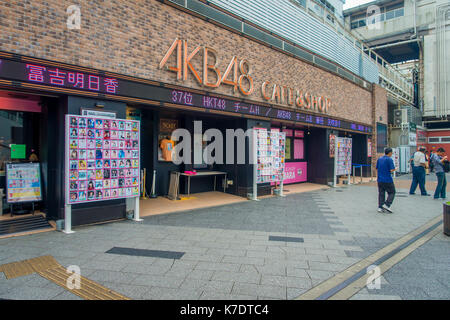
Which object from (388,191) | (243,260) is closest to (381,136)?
(388,191)

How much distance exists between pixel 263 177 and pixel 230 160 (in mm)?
1470

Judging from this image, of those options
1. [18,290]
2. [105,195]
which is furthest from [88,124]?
[18,290]

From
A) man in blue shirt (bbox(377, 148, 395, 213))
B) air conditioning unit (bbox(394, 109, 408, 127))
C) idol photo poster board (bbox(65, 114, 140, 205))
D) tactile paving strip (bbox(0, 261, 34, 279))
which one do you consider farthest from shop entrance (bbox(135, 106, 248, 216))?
Result: air conditioning unit (bbox(394, 109, 408, 127))

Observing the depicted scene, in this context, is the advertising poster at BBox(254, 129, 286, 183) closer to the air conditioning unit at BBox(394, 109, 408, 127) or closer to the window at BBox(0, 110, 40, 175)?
the window at BBox(0, 110, 40, 175)

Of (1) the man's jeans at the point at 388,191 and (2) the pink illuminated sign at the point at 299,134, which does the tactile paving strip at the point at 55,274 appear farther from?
(2) the pink illuminated sign at the point at 299,134

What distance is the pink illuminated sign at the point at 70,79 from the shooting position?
557cm

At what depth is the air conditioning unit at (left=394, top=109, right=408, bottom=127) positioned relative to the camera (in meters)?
23.6

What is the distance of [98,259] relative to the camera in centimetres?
437

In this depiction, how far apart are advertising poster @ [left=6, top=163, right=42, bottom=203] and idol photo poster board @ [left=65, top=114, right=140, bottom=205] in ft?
6.00

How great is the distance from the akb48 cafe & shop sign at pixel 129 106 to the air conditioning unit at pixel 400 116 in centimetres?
1572

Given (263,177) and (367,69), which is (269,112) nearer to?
(263,177)

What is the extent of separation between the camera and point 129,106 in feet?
28.4

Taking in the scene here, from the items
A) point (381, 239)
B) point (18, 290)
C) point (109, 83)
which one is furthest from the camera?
point (109, 83)

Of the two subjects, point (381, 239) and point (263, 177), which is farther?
point (263, 177)
